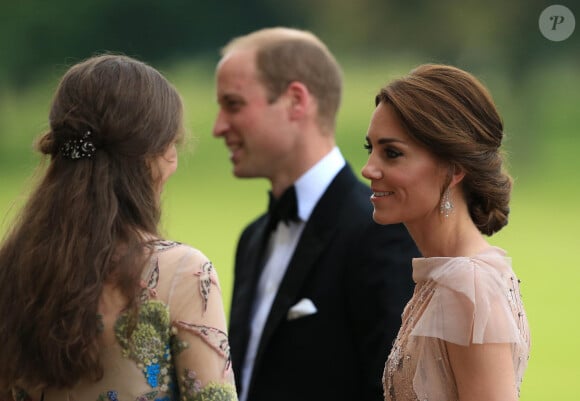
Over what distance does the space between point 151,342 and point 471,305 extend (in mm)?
636

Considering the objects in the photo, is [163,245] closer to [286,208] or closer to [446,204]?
[446,204]

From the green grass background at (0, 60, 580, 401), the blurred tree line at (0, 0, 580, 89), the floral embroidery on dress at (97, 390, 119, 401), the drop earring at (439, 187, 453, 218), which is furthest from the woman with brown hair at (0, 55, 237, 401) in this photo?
the blurred tree line at (0, 0, 580, 89)

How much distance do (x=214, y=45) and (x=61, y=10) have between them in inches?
92.5

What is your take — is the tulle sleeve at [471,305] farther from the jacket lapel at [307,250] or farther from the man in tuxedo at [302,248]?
the jacket lapel at [307,250]

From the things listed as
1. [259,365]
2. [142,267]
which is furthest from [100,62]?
[259,365]

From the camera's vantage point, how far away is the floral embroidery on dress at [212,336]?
2.02 metres

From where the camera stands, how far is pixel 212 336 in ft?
6.70

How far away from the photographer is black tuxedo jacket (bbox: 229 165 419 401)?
3.03 metres

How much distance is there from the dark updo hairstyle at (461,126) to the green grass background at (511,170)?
10354 mm

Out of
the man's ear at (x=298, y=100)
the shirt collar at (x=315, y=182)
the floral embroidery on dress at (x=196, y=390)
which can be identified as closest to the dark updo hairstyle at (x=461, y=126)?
the floral embroidery on dress at (x=196, y=390)

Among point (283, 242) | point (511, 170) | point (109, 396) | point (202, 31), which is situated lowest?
point (109, 396)

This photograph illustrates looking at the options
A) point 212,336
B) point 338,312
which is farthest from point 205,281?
point 338,312

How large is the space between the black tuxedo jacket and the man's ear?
0.51 metres

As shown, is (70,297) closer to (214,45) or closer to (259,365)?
(259,365)
